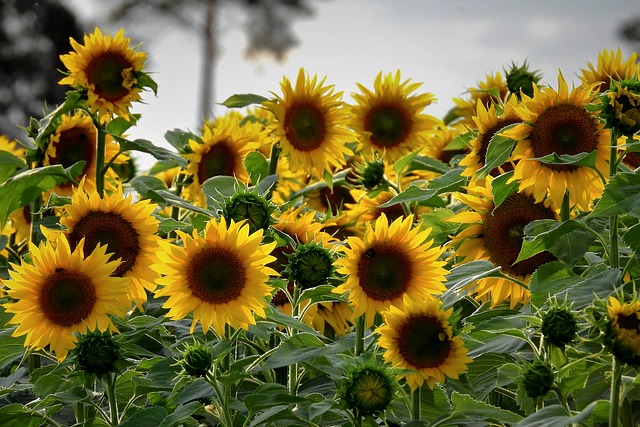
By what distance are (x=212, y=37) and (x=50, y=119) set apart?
63.5ft

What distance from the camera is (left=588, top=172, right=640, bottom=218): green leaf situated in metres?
Result: 1.67

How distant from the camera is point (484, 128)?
209cm

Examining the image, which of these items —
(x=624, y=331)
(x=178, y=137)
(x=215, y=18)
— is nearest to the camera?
(x=624, y=331)

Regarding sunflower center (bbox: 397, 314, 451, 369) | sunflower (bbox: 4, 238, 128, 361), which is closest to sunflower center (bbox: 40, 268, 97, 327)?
sunflower (bbox: 4, 238, 128, 361)


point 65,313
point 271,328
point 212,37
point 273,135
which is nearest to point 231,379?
point 271,328

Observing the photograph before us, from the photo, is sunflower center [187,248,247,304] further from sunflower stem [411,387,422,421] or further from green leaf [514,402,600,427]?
green leaf [514,402,600,427]

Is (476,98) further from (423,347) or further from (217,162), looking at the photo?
(423,347)

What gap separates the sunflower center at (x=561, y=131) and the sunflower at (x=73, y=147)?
3.90ft

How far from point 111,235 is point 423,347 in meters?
0.67

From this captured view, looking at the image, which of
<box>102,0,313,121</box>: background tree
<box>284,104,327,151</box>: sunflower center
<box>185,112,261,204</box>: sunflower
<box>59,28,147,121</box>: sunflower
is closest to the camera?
<box>59,28,147,121</box>: sunflower

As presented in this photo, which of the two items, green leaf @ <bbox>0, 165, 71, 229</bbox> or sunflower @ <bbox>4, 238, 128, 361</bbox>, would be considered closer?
sunflower @ <bbox>4, 238, 128, 361</bbox>

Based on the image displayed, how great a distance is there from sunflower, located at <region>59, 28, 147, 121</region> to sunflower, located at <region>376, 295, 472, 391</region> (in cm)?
106

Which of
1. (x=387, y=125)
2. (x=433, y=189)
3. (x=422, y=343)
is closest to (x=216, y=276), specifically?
Answer: (x=422, y=343)

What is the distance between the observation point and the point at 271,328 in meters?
1.90
